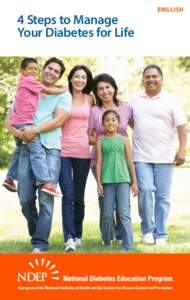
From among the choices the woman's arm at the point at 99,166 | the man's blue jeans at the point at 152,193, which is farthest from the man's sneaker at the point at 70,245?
the man's blue jeans at the point at 152,193

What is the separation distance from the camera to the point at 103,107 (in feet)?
19.1

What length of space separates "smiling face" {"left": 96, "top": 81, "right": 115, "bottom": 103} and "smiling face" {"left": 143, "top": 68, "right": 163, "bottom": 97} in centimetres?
33

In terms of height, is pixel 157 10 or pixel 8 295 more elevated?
pixel 157 10

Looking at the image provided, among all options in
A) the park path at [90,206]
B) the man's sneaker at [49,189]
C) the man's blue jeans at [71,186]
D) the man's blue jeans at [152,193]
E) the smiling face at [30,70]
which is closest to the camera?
the man's sneaker at [49,189]

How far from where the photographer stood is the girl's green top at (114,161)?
566 centimetres

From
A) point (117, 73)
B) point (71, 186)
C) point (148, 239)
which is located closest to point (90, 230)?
point (148, 239)

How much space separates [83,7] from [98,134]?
106cm

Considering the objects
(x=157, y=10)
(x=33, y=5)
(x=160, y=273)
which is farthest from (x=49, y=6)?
(x=160, y=273)

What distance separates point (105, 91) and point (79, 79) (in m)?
0.24

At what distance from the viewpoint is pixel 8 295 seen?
5.63 metres

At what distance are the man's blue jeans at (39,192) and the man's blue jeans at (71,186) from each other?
0.11 metres

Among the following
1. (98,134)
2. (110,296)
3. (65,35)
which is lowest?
(110,296)

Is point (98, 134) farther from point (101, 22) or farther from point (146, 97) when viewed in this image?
point (101, 22)

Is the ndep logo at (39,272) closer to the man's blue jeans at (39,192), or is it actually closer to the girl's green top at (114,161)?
the man's blue jeans at (39,192)
